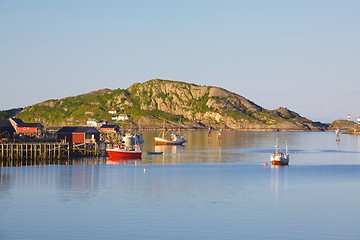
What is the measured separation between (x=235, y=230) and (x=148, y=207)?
32.1 ft

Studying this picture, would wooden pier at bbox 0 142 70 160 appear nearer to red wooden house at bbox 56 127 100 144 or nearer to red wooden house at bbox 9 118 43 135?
red wooden house at bbox 56 127 100 144

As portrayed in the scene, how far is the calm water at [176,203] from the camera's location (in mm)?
38531

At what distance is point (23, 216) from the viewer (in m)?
42.8

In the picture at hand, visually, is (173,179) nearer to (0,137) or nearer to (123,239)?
(123,239)

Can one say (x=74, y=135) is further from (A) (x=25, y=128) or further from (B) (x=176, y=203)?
(B) (x=176, y=203)

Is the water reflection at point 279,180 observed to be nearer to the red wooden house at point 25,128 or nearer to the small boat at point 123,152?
the small boat at point 123,152

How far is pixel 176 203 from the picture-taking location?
1944 inches

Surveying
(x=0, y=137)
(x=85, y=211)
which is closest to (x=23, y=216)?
(x=85, y=211)

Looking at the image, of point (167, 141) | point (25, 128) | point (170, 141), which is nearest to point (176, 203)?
point (25, 128)

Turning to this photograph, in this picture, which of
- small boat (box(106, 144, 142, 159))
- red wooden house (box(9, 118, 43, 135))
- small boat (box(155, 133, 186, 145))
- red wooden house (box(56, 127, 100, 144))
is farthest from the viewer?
small boat (box(155, 133, 186, 145))

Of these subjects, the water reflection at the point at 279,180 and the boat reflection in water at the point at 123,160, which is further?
the boat reflection in water at the point at 123,160

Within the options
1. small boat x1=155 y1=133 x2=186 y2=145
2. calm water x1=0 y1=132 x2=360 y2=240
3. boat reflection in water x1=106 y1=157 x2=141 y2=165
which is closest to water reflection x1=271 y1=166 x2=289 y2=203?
calm water x1=0 y1=132 x2=360 y2=240

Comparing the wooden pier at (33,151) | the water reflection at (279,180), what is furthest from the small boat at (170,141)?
the water reflection at (279,180)

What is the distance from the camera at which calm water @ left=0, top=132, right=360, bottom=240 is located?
1517 inches
